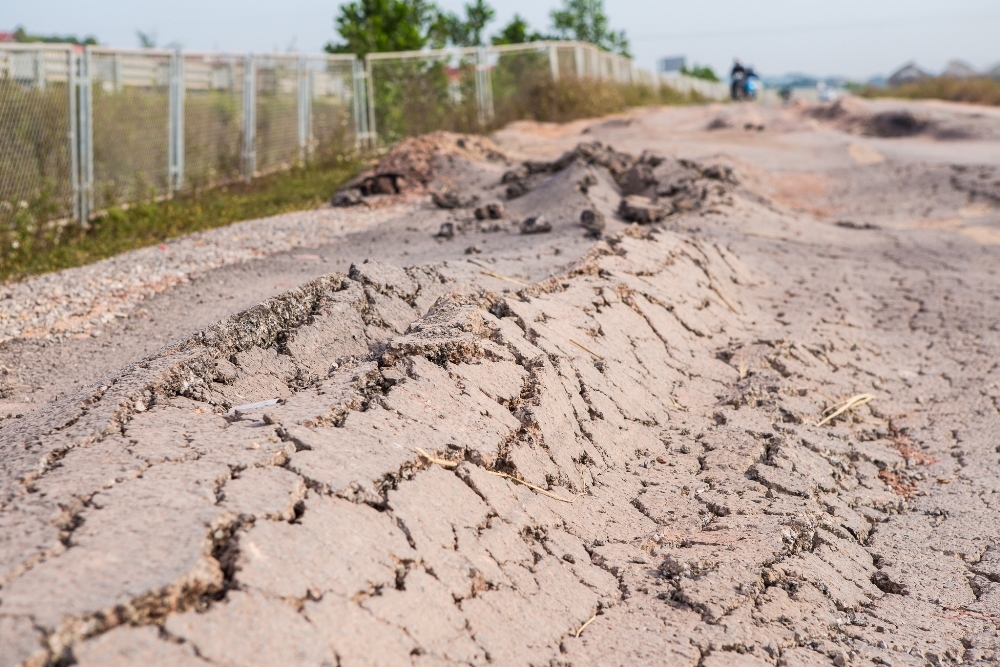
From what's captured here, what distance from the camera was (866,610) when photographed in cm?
266

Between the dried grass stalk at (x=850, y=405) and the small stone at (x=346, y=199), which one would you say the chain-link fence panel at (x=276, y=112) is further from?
the dried grass stalk at (x=850, y=405)

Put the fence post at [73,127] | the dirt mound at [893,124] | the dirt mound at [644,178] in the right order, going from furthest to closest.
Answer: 1. the dirt mound at [893,124]
2. the dirt mound at [644,178]
3. the fence post at [73,127]

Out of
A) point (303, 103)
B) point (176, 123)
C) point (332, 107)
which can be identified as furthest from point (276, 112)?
point (176, 123)

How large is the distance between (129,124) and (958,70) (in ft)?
→ 101

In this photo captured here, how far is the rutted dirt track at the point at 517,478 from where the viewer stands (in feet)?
6.44

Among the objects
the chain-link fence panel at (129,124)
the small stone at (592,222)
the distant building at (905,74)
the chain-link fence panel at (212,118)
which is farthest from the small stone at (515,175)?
the distant building at (905,74)

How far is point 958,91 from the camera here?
25.4 metres

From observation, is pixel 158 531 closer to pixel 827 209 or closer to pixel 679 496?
pixel 679 496

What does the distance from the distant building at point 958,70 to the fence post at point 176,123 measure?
88.3 ft

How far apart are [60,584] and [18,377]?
2927mm

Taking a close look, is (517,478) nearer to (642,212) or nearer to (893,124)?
(642,212)

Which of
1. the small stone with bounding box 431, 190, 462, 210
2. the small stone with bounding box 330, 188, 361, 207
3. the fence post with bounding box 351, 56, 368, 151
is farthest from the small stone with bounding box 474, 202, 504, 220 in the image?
the fence post with bounding box 351, 56, 368, 151

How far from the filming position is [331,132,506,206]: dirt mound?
9.86 metres

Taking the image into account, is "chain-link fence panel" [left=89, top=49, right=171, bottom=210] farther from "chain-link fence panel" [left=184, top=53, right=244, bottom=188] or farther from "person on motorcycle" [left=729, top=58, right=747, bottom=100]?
"person on motorcycle" [left=729, top=58, right=747, bottom=100]
